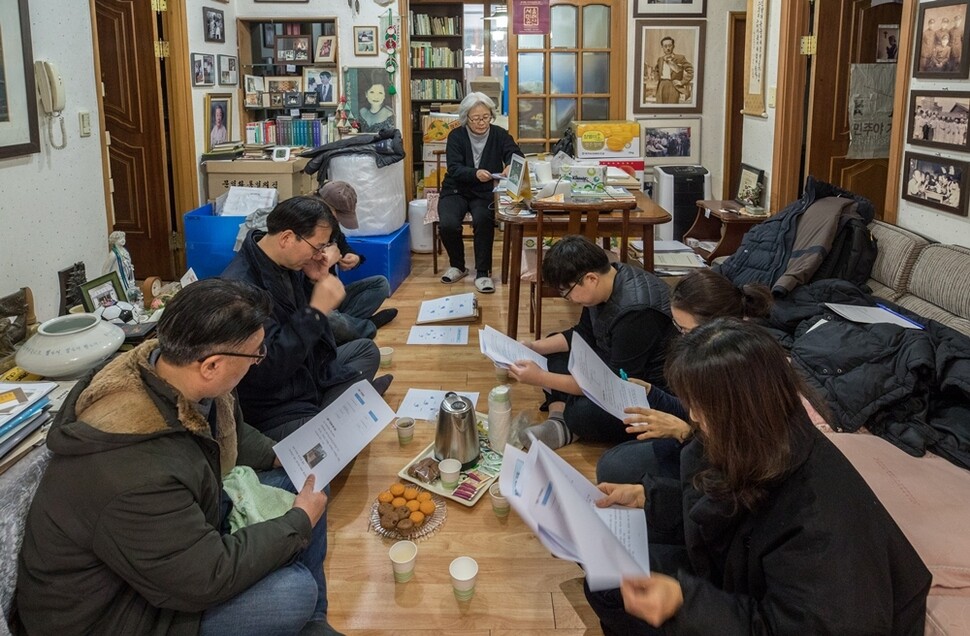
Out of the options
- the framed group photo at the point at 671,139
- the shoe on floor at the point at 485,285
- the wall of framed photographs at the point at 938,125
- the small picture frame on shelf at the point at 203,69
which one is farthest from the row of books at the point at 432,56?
the wall of framed photographs at the point at 938,125

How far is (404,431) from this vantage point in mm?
2850

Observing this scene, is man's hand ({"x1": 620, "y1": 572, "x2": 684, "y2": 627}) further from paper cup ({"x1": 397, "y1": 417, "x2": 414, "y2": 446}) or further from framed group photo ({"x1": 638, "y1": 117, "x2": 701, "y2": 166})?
framed group photo ({"x1": 638, "y1": 117, "x2": 701, "y2": 166})

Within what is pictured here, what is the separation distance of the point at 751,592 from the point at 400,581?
1.05 meters

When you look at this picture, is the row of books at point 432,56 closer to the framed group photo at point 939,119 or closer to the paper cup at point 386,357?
the paper cup at point 386,357

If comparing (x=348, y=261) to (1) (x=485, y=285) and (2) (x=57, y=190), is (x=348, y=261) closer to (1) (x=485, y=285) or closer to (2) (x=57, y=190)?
(2) (x=57, y=190)

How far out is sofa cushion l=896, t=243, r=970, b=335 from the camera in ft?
8.81

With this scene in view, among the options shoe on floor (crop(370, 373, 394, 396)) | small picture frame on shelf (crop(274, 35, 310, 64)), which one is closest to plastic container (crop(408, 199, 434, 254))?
small picture frame on shelf (crop(274, 35, 310, 64))

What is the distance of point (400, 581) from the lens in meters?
2.05

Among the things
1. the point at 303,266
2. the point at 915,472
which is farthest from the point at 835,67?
the point at 303,266

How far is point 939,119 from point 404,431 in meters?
2.43

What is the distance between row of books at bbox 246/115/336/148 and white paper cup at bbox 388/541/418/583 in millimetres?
4510

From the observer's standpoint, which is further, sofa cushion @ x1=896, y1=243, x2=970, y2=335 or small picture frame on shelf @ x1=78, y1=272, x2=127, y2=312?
small picture frame on shelf @ x1=78, y1=272, x2=127, y2=312

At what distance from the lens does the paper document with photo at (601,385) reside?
2211 mm

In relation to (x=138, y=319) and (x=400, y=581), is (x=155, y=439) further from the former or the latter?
(x=138, y=319)
